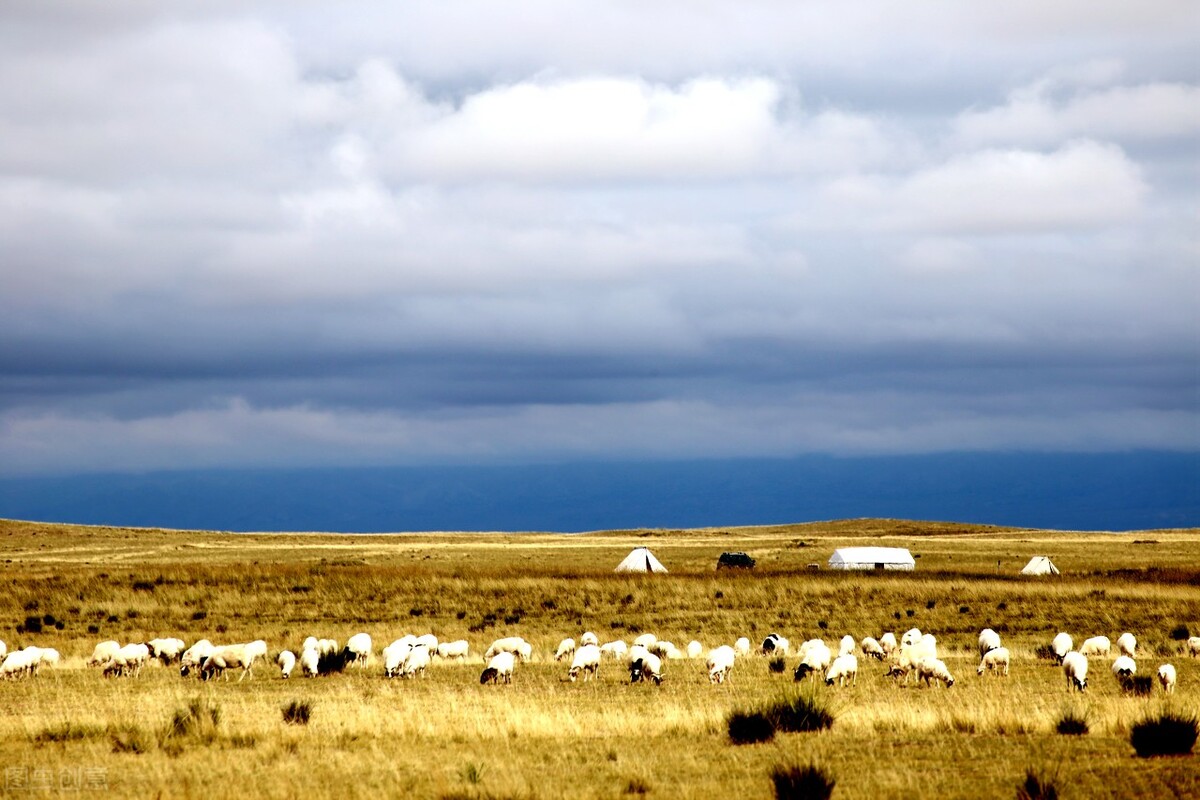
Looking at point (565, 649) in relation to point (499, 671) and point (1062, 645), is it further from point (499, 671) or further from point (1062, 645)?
point (1062, 645)

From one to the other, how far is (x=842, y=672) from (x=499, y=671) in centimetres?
752

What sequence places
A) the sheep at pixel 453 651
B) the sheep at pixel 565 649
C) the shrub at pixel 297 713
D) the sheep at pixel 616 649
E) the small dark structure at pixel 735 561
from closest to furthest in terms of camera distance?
the shrub at pixel 297 713 → the sheep at pixel 616 649 → the sheep at pixel 453 651 → the sheep at pixel 565 649 → the small dark structure at pixel 735 561

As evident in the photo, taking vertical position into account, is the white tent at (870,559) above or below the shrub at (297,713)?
below

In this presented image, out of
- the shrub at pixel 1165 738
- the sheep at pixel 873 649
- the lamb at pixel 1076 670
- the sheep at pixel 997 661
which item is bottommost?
the sheep at pixel 873 649

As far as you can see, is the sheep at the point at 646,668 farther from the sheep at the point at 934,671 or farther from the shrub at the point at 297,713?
the shrub at the point at 297,713

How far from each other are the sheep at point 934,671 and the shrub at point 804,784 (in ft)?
42.4

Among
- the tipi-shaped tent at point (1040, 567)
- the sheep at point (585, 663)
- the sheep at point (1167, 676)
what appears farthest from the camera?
the tipi-shaped tent at point (1040, 567)

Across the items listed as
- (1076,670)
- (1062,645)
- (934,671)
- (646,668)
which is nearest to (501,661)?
(646,668)

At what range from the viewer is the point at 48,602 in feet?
157

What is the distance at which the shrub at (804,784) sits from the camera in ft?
42.3

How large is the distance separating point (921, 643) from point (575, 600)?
71.3ft

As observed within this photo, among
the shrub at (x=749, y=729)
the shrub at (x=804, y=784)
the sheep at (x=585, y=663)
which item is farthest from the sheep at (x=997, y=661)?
the shrub at (x=804, y=784)

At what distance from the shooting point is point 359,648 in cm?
2973

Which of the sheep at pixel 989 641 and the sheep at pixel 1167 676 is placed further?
the sheep at pixel 989 641
